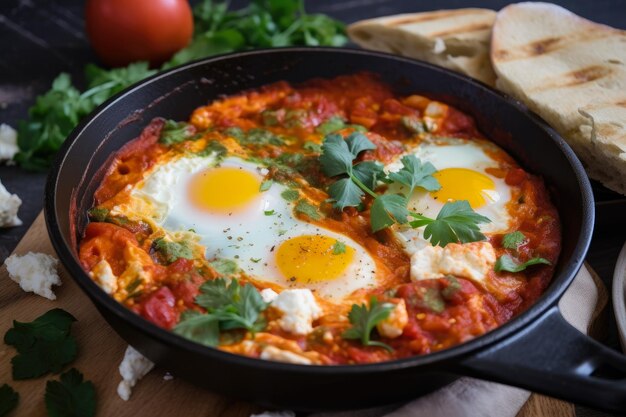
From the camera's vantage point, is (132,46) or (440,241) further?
(132,46)

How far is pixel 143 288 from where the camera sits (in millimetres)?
2953

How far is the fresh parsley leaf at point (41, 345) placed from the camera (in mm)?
2904

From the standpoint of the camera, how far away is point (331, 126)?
4145mm

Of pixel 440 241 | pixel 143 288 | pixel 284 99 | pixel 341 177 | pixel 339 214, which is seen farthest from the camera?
pixel 284 99

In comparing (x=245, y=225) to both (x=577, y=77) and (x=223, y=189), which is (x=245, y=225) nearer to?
(x=223, y=189)

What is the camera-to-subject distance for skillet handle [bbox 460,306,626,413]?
2.28 meters

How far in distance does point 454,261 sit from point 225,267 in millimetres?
988

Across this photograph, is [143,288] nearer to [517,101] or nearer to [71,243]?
[71,243]

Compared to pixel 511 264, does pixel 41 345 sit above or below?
below

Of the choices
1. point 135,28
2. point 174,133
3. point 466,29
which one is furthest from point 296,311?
point 135,28

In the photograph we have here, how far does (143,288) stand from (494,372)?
1432 millimetres

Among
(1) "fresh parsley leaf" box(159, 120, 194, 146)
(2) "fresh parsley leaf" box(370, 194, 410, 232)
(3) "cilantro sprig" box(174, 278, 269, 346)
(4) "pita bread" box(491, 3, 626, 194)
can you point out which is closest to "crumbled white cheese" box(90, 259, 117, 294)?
(3) "cilantro sprig" box(174, 278, 269, 346)

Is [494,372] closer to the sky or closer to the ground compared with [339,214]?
closer to the sky

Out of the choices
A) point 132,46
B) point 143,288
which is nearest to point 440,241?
point 143,288
